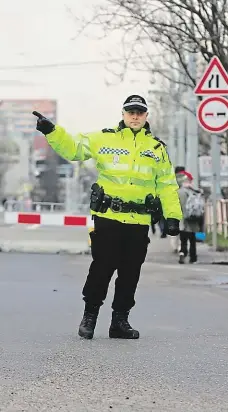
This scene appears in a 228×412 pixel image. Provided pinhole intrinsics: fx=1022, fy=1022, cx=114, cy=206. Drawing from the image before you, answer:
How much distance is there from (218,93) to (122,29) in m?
5.44

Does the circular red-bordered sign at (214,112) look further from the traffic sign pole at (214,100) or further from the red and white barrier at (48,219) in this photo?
the red and white barrier at (48,219)

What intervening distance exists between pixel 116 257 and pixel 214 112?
926 centimetres

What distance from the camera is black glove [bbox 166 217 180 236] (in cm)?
760

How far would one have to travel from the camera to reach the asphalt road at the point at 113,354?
5.35 m

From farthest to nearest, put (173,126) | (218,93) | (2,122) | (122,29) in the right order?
(2,122) → (173,126) → (122,29) → (218,93)

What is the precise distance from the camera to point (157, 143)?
24.7 feet

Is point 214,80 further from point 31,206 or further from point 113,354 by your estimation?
point 31,206

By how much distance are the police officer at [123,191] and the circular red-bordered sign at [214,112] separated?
896 centimetres

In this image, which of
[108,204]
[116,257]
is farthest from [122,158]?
[116,257]

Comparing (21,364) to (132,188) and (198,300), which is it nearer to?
(132,188)

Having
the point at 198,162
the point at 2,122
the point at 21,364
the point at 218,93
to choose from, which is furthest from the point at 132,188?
the point at 2,122

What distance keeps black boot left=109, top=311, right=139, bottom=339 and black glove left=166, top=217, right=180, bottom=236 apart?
737 mm

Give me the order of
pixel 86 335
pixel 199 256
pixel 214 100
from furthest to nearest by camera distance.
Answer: pixel 199 256 < pixel 214 100 < pixel 86 335

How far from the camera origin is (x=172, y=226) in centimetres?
761
